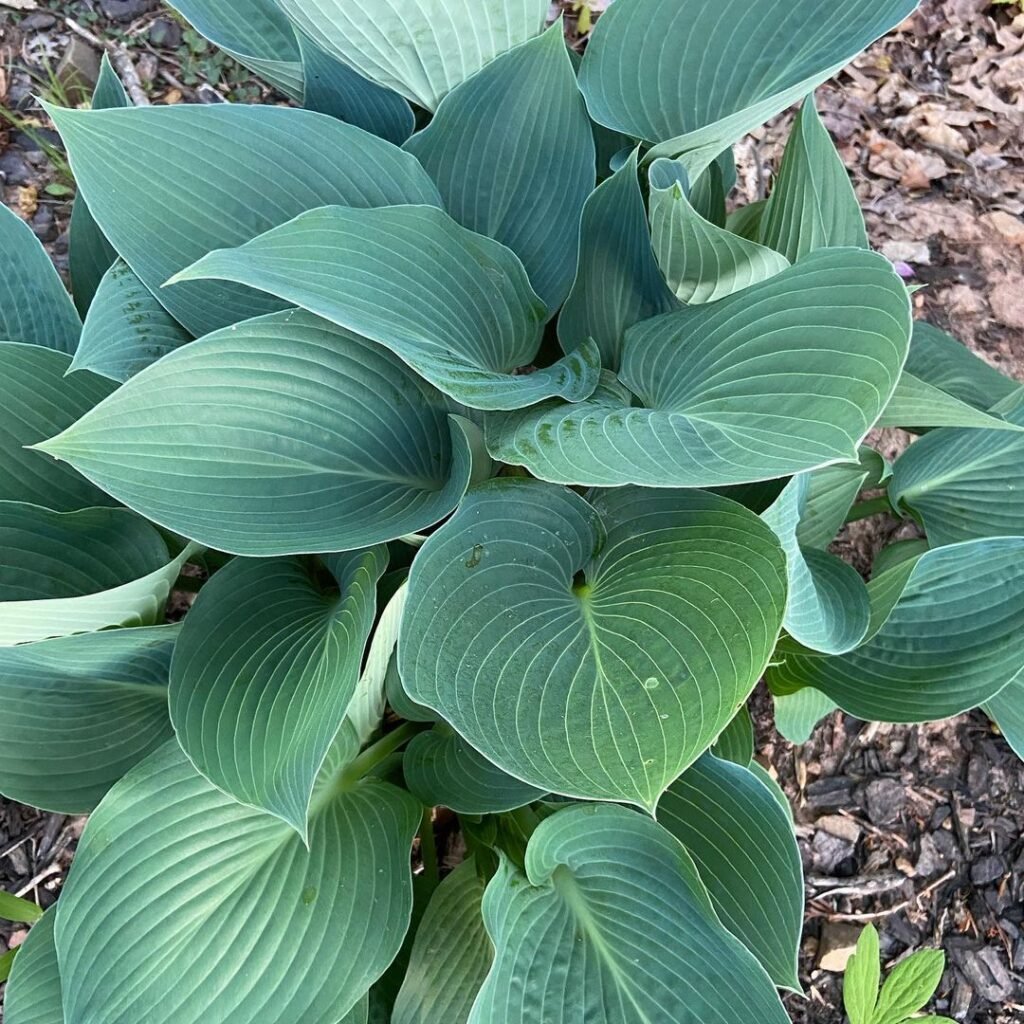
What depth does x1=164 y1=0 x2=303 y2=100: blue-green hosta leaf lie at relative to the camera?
1.18 m

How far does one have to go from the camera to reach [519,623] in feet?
2.84

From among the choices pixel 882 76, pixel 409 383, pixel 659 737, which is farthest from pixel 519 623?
pixel 882 76

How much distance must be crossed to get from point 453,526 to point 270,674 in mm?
290

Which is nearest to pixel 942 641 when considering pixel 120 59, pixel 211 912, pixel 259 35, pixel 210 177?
pixel 211 912

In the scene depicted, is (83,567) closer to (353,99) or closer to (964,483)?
(353,99)

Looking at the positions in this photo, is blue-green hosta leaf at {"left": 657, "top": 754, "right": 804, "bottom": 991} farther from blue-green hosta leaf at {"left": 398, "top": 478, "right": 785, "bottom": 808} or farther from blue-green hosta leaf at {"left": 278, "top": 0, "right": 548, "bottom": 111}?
blue-green hosta leaf at {"left": 278, "top": 0, "right": 548, "bottom": 111}

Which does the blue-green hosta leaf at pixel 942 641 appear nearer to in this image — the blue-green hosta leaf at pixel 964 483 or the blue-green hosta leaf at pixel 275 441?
the blue-green hosta leaf at pixel 964 483

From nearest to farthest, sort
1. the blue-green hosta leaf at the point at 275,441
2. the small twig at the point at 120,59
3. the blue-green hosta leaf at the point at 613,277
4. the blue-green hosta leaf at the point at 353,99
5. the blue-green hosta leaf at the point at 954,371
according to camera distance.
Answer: the blue-green hosta leaf at the point at 275,441, the blue-green hosta leaf at the point at 613,277, the blue-green hosta leaf at the point at 353,99, the blue-green hosta leaf at the point at 954,371, the small twig at the point at 120,59

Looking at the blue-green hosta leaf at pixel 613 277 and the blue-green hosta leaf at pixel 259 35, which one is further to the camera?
the blue-green hosta leaf at pixel 259 35

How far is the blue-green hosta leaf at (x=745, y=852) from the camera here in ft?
3.13

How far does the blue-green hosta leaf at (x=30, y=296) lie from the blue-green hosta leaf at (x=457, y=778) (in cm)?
74

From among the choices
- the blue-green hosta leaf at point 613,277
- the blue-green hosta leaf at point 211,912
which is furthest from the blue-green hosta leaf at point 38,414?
the blue-green hosta leaf at point 613,277

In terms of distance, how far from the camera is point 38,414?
105 centimetres

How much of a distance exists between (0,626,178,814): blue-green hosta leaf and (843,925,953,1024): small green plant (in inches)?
39.5
